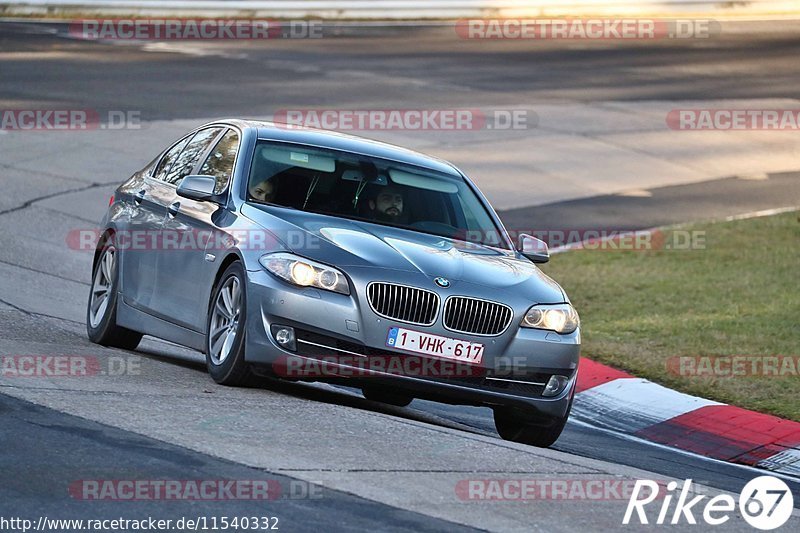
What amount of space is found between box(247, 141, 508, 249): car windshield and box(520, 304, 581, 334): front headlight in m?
0.99

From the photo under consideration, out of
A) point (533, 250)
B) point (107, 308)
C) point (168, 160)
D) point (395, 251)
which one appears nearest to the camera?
point (395, 251)

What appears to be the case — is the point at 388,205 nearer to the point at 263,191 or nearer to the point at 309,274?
the point at 263,191

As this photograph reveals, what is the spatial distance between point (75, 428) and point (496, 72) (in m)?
23.5

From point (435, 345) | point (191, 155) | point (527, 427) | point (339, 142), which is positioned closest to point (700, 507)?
point (435, 345)

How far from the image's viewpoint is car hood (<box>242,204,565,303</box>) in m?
8.56

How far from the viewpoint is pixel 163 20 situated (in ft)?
113

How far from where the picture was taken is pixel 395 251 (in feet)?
28.7

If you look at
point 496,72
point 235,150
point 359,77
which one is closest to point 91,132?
point 359,77

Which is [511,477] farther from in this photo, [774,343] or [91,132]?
[91,132]

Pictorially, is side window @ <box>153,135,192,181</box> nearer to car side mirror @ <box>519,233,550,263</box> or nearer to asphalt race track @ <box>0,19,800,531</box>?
asphalt race track @ <box>0,19,800,531</box>

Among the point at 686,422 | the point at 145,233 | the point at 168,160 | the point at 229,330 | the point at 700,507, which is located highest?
the point at 168,160

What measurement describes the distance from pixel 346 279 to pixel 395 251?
442 mm

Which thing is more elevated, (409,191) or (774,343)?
(409,191)

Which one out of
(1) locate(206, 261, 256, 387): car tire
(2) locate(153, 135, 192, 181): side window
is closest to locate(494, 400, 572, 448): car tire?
(1) locate(206, 261, 256, 387): car tire
